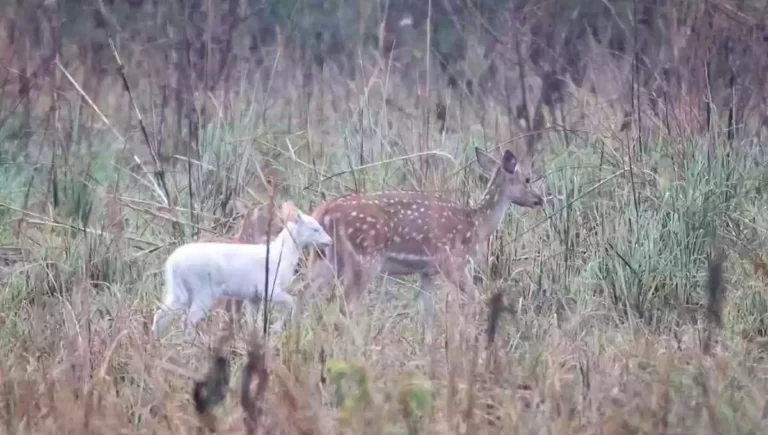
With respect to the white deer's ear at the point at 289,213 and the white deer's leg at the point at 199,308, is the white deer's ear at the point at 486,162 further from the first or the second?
the white deer's leg at the point at 199,308

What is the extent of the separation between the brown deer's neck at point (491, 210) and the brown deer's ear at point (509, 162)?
0.06m

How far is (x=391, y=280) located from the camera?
251 inches

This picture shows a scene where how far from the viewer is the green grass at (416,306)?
341 centimetres

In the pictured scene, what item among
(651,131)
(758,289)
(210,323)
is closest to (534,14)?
(651,131)

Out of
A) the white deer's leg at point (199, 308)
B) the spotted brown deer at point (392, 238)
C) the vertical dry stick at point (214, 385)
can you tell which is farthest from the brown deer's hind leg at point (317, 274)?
the vertical dry stick at point (214, 385)

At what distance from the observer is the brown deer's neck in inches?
243

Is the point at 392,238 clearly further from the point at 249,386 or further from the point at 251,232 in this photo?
the point at 249,386

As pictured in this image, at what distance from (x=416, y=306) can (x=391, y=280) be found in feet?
3.21

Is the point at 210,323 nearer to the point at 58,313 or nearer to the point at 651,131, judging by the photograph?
the point at 58,313

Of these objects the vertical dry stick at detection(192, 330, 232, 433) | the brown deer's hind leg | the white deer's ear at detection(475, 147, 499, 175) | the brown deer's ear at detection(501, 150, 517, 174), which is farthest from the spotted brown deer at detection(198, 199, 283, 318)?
the vertical dry stick at detection(192, 330, 232, 433)

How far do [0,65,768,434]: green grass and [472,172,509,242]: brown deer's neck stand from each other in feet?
0.34

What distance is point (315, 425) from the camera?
3.20 m

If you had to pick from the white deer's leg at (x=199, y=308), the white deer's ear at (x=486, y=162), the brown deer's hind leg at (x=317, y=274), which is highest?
the white deer's ear at (x=486, y=162)

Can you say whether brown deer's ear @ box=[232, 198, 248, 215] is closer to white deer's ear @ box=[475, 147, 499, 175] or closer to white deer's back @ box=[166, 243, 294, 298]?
white deer's back @ box=[166, 243, 294, 298]
